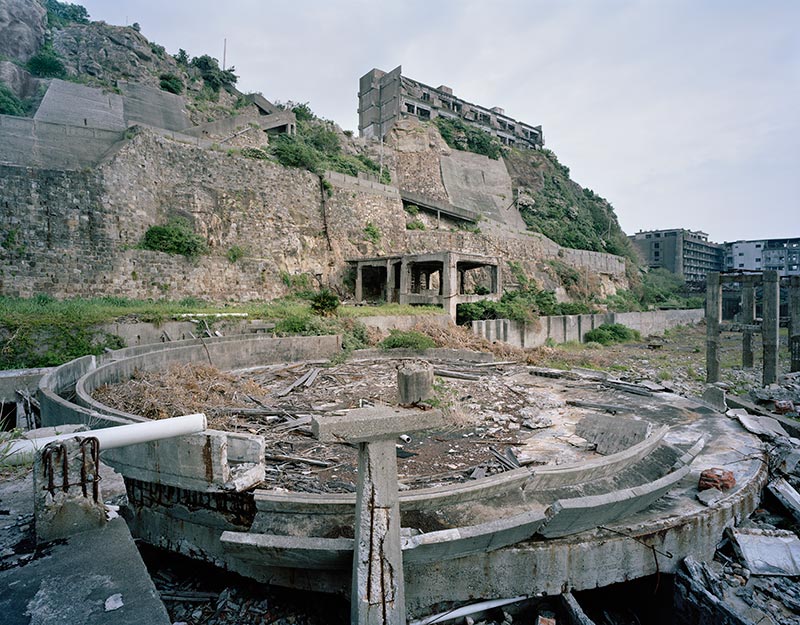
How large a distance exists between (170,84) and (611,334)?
3599 cm

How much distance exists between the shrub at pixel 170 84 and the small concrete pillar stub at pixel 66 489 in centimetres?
3630

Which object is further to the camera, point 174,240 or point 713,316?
point 174,240

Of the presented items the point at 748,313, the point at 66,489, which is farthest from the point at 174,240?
the point at 748,313

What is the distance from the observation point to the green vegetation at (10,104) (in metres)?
23.8

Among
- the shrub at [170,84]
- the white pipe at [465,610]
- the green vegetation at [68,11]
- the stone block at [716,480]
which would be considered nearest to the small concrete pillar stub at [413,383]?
the white pipe at [465,610]

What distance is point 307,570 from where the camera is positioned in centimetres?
421

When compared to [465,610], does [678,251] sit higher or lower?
higher

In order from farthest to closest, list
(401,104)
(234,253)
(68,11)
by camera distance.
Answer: (401,104) < (68,11) < (234,253)

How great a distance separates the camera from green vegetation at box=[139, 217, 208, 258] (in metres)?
18.9

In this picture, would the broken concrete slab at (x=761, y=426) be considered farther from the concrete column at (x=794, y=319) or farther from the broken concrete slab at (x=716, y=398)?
the concrete column at (x=794, y=319)

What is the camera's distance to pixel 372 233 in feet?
91.2

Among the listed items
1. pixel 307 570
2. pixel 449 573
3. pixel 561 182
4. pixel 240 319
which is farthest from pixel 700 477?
pixel 561 182

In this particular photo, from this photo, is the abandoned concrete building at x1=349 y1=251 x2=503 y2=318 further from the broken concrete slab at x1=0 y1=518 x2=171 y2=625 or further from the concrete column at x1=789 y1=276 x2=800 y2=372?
the broken concrete slab at x1=0 y1=518 x2=171 y2=625

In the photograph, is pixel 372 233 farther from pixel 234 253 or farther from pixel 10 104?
pixel 10 104
